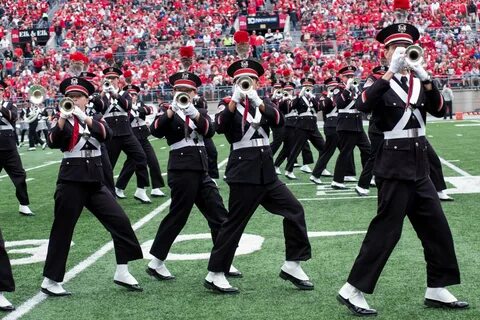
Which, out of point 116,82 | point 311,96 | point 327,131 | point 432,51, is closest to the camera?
point 116,82

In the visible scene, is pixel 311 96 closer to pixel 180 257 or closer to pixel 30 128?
pixel 180 257

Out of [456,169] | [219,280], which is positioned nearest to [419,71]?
[219,280]

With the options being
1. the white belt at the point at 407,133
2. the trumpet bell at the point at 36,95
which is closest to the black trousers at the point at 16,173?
the trumpet bell at the point at 36,95

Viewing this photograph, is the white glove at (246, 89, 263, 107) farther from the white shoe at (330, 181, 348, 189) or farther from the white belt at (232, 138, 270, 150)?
the white shoe at (330, 181, 348, 189)

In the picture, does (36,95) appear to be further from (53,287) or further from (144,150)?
(144,150)

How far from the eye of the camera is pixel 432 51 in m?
39.2

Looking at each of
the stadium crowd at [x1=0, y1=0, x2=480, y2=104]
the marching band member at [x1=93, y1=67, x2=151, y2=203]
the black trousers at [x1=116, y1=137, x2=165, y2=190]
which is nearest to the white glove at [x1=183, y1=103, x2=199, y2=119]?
the marching band member at [x1=93, y1=67, x2=151, y2=203]

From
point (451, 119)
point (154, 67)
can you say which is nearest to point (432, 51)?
point (451, 119)

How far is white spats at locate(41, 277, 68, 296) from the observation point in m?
7.57

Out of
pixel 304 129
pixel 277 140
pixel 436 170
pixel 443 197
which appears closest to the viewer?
pixel 436 170

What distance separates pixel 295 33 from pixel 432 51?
6.78m

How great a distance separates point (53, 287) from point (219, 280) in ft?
4.42

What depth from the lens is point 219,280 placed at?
7.45 metres

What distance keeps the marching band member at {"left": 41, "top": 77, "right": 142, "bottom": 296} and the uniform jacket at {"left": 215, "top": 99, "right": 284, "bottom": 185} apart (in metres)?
1.00
